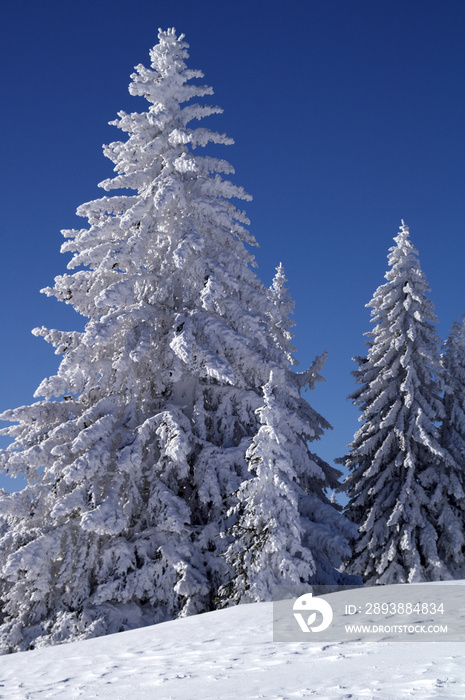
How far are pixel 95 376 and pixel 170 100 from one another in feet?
27.1

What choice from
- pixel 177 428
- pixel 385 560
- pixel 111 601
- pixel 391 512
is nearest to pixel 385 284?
pixel 391 512

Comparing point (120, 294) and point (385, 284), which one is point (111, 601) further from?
point (385, 284)

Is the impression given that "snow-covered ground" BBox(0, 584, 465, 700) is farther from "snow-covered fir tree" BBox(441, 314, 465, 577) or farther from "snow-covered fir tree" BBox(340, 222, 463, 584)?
"snow-covered fir tree" BBox(441, 314, 465, 577)

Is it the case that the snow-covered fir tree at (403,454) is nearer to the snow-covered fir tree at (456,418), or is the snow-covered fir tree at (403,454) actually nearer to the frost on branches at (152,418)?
the snow-covered fir tree at (456,418)

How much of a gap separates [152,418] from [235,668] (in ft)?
24.4

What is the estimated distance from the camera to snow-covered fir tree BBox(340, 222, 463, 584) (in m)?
21.8

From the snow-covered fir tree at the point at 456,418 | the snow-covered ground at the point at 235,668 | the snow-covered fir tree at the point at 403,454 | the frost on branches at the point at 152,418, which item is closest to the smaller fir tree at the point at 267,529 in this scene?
the frost on branches at the point at 152,418

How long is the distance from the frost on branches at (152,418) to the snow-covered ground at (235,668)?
2.85m

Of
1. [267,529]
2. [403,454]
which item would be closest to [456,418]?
[403,454]

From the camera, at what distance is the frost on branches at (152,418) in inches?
497

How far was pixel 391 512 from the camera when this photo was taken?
22.6 meters

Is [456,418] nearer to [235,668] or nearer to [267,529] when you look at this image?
[267,529]

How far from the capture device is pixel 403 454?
2319cm

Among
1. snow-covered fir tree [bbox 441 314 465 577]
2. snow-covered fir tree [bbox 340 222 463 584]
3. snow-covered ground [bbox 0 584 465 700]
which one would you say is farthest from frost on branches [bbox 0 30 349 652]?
snow-covered fir tree [bbox 441 314 465 577]
